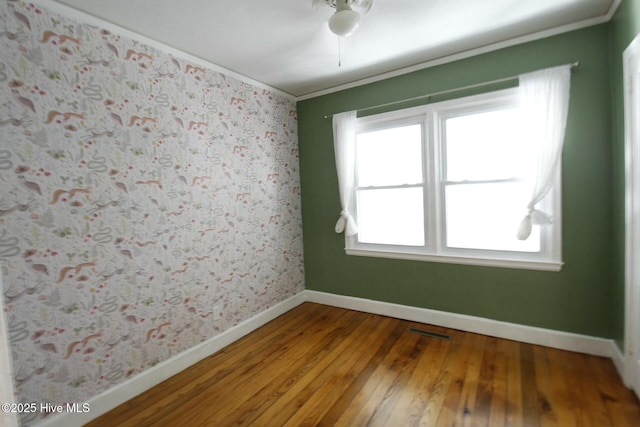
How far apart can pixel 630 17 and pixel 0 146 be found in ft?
12.1

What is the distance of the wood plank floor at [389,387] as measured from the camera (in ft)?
5.97

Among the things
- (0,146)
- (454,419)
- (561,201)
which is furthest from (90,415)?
(561,201)

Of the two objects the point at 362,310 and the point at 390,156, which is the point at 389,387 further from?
the point at 390,156

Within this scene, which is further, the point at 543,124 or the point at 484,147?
the point at 484,147

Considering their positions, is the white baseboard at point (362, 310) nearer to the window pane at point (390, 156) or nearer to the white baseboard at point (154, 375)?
the white baseboard at point (154, 375)

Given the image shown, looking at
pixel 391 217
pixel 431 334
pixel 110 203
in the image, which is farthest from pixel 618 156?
pixel 110 203

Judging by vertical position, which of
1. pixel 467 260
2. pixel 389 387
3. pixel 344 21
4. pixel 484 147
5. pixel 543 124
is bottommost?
pixel 389 387

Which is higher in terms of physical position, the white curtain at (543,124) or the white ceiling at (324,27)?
the white ceiling at (324,27)

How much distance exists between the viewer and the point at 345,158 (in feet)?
10.7

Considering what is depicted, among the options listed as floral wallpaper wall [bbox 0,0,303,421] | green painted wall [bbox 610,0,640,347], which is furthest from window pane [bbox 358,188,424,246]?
green painted wall [bbox 610,0,640,347]

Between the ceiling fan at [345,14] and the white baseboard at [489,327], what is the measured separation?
2.56 meters

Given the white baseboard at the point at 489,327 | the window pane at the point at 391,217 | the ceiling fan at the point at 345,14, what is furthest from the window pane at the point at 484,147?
the ceiling fan at the point at 345,14

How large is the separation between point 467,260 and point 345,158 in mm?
1574

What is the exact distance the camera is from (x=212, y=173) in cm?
269
